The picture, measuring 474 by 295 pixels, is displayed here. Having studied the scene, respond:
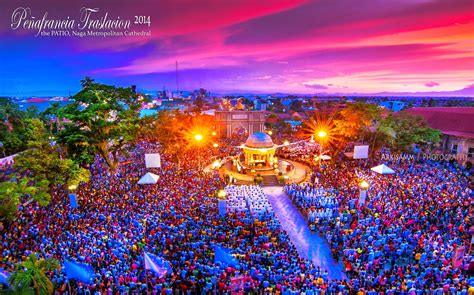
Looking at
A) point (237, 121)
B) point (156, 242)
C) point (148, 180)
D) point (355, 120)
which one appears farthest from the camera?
point (237, 121)

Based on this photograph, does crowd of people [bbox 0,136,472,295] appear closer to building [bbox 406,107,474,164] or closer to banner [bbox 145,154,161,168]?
banner [bbox 145,154,161,168]

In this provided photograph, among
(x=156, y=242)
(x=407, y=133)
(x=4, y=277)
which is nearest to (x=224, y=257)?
(x=156, y=242)

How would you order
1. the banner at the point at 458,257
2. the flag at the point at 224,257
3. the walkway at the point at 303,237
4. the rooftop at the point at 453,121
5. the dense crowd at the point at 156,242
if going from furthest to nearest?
the rooftop at the point at 453,121
the walkway at the point at 303,237
the banner at the point at 458,257
the flag at the point at 224,257
the dense crowd at the point at 156,242

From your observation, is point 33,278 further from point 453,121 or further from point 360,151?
point 453,121

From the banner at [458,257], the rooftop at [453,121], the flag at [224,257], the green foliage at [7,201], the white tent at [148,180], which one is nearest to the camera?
the flag at [224,257]

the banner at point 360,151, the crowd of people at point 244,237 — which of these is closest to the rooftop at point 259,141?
the banner at point 360,151

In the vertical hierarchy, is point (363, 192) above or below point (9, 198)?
below

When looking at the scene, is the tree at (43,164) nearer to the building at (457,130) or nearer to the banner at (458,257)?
the banner at (458,257)
